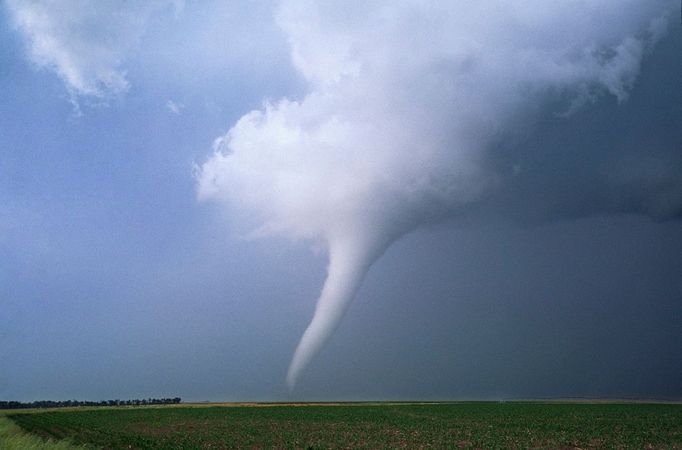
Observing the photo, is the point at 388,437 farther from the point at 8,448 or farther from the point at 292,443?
the point at 8,448

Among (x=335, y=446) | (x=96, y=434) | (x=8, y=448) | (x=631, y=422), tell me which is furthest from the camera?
(x=631, y=422)

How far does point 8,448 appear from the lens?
36.2 feet

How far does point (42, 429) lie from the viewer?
44219mm

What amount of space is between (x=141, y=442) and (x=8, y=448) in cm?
2624

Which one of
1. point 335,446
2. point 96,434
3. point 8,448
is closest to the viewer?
point 8,448

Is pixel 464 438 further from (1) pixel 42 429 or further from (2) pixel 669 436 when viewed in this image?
(1) pixel 42 429

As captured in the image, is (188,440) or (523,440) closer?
(523,440)

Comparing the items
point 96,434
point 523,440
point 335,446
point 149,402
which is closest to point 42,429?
point 96,434

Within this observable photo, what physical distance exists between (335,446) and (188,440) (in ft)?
37.7

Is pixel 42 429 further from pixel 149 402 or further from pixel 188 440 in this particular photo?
pixel 149 402

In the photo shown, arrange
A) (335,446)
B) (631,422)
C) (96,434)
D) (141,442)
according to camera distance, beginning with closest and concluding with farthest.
Answer: (335,446), (141,442), (96,434), (631,422)

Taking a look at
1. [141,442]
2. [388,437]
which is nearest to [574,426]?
[388,437]

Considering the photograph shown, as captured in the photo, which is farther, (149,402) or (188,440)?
(149,402)

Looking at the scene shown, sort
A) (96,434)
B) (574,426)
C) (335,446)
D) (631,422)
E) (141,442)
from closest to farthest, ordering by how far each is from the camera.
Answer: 1. (335,446)
2. (141,442)
3. (96,434)
4. (574,426)
5. (631,422)
